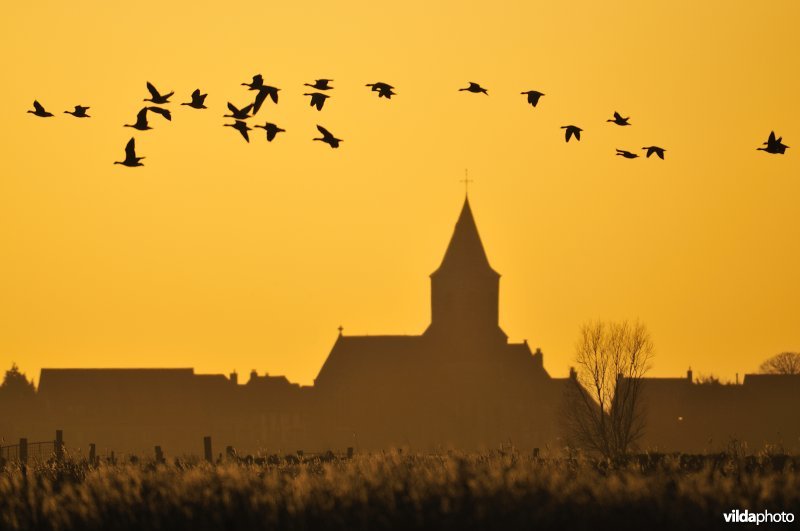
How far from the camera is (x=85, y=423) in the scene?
509 feet

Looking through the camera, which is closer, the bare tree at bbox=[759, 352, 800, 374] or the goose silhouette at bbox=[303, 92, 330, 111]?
the goose silhouette at bbox=[303, 92, 330, 111]

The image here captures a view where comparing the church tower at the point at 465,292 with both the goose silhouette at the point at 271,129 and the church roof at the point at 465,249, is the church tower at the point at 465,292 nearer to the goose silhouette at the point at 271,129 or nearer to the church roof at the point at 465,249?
the church roof at the point at 465,249

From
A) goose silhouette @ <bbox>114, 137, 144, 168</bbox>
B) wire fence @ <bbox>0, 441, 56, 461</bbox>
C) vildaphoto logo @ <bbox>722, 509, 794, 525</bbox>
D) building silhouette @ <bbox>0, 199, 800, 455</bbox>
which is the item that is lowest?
vildaphoto logo @ <bbox>722, 509, 794, 525</bbox>

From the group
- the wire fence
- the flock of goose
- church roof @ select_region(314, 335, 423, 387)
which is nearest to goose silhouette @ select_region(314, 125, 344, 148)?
the flock of goose

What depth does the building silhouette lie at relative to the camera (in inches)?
5630

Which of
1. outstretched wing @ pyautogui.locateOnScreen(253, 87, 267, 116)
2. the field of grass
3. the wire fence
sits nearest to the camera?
the field of grass

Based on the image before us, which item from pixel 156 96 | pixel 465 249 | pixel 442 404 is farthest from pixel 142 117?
pixel 442 404

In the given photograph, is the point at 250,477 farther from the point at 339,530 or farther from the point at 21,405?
the point at 21,405

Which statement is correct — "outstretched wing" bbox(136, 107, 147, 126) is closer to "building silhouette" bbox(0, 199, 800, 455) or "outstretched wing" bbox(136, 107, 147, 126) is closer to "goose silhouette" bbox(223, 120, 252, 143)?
"goose silhouette" bbox(223, 120, 252, 143)

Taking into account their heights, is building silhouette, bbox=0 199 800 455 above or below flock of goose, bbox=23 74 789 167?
Answer: above

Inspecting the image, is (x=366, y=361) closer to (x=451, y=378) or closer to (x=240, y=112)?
(x=451, y=378)

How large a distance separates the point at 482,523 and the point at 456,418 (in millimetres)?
115202

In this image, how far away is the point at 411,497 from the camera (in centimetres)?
2998

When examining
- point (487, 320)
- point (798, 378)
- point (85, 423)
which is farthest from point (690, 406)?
point (85, 423)
